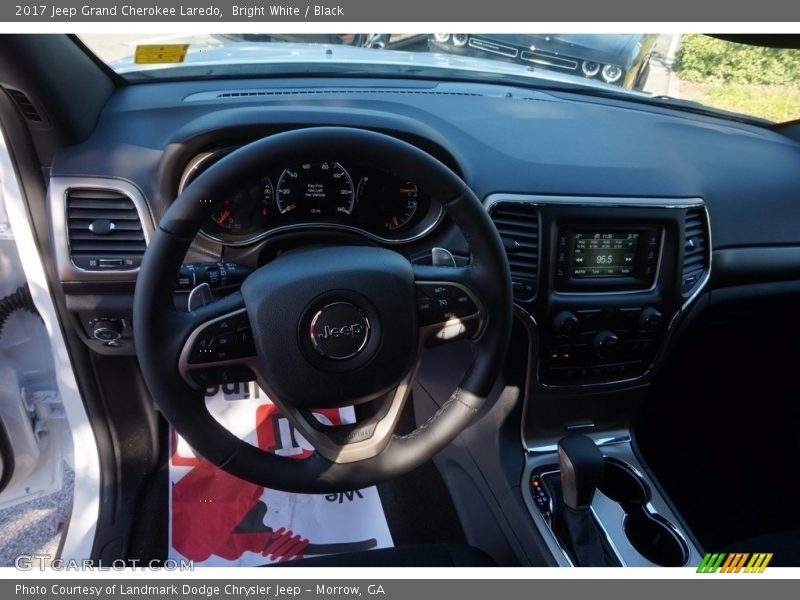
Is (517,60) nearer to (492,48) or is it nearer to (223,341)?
(492,48)

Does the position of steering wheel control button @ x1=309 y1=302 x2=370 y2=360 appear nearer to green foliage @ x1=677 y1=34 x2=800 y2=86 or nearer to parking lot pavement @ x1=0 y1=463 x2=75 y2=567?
green foliage @ x1=677 y1=34 x2=800 y2=86

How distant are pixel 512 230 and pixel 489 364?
44 cm

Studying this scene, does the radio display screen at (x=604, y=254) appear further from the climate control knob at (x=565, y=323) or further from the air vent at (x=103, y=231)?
the air vent at (x=103, y=231)

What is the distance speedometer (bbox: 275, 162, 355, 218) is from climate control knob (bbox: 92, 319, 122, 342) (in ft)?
1.72

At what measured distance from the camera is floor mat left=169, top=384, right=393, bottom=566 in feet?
6.43

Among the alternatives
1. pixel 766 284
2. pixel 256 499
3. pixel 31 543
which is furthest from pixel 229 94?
pixel 766 284

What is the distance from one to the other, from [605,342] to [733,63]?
31.4 inches

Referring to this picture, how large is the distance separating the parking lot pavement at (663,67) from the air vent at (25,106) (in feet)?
4.77

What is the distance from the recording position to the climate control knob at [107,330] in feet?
5.04

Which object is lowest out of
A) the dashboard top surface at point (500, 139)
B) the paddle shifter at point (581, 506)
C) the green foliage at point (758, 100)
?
the paddle shifter at point (581, 506)

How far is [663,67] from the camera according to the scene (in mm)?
1866

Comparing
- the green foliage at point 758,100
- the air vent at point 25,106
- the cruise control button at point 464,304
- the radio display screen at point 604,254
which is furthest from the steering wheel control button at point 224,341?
the green foliage at point 758,100

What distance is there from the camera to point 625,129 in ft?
6.08

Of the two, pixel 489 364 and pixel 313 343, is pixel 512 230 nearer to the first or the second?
pixel 489 364
